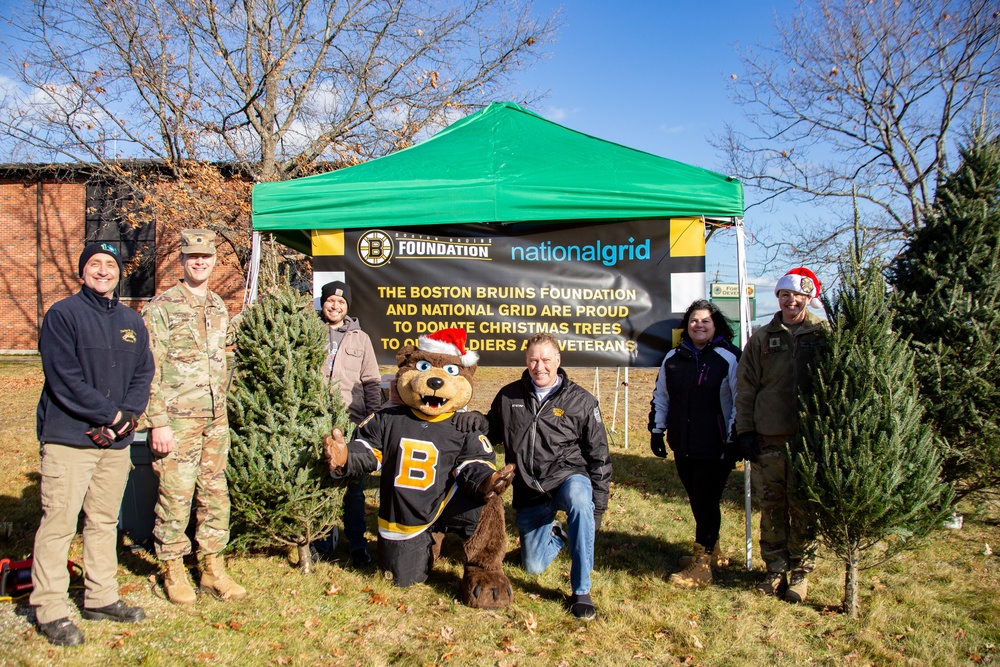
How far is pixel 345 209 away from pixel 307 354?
54.2 inches

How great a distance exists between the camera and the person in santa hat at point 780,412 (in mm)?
3980

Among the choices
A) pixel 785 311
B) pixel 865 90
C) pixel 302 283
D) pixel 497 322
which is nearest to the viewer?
pixel 785 311

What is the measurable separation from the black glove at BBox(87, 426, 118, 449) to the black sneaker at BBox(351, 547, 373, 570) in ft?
6.10

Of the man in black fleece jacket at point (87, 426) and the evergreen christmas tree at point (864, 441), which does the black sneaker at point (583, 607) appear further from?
the man in black fleece jacket at point (87, 426)

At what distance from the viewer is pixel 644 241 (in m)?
5.21

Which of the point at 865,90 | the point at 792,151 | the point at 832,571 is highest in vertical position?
the point at 865,90

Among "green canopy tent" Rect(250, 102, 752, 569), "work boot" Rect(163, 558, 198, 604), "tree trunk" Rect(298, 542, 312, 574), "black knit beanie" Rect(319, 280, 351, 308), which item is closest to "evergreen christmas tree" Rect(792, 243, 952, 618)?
"green canopy tent" Rect(250, 102, 752, 569)

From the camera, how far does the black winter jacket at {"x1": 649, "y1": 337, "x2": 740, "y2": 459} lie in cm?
434

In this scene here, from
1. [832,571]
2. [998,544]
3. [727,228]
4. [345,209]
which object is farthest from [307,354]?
[998,544]

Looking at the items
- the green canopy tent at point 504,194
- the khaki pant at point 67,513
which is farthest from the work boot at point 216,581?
the green canopy tent at point 504,194

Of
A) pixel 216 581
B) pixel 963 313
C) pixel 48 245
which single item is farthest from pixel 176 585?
pixel 48 245

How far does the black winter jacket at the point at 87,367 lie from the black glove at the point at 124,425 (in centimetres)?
3

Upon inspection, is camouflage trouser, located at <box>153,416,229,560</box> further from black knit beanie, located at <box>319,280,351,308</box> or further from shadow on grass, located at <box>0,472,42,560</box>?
shadow on grass, located at <box>0,472,42,560</box>

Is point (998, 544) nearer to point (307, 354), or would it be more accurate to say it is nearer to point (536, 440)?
point (536, 440)
